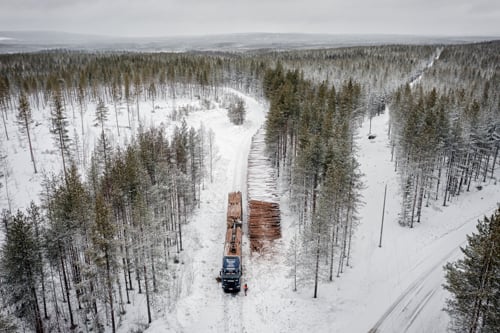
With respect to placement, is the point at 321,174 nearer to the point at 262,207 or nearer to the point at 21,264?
the point at 262,207

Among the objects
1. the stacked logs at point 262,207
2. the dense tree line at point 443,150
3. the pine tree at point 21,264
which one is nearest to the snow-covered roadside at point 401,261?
the dense tree line at point 443,150

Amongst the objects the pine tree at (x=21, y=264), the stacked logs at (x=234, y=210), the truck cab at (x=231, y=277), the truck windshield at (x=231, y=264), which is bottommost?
the truck cab at (x=231, y=277)

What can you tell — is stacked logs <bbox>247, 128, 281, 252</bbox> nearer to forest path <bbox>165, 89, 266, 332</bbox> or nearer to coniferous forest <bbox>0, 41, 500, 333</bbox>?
forest path <bbox>165, 89, 266, 332</bbox>

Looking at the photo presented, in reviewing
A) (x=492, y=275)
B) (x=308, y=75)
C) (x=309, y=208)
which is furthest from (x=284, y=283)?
(x=308, y=75)

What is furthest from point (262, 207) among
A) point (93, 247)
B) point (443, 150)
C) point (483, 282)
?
point (443, 150)

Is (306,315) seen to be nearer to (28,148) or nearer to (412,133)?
(412,133)

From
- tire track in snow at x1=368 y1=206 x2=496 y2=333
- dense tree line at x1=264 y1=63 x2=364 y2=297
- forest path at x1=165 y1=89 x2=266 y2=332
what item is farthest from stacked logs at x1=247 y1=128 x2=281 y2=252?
tire track in snow at x1=368 y1=206 x2=496 y2=333

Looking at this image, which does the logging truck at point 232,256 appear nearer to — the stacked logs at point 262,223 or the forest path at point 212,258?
the forest path at point 212,258
